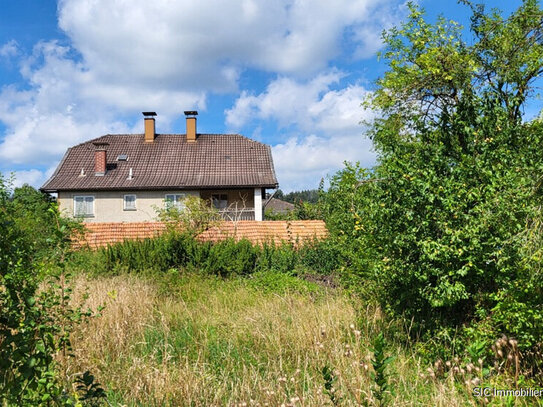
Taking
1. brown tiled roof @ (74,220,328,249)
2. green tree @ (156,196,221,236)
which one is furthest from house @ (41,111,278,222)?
brown tiled roof @ (74,220,328,249)

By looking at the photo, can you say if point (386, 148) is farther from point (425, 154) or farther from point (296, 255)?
point (296, 255)

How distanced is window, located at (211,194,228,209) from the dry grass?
711 inches

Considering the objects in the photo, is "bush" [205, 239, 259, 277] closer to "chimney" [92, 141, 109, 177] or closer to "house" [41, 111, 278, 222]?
"house" [41, 111, 278, 222]

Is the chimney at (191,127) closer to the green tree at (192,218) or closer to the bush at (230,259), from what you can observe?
the green tree at (192,218)

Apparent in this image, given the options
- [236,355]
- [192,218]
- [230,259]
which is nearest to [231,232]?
[192,218]

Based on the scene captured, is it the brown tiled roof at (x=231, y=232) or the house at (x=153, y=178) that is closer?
the brown tiled roof at (x=231, y=232)

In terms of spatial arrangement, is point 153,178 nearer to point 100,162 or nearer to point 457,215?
point 100,162

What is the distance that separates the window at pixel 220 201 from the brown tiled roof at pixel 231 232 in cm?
1082

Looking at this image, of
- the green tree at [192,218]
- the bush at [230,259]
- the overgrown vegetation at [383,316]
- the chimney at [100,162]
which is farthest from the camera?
the chimney at [100,162]

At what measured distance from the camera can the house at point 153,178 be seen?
24.5m

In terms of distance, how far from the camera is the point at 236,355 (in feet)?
15.3

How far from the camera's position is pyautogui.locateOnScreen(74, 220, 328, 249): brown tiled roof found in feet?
43.9

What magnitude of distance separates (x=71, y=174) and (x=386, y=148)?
2376 cm

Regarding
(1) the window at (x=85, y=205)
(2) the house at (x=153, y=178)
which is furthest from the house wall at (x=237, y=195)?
(1) the window at (x=85, y=205)
